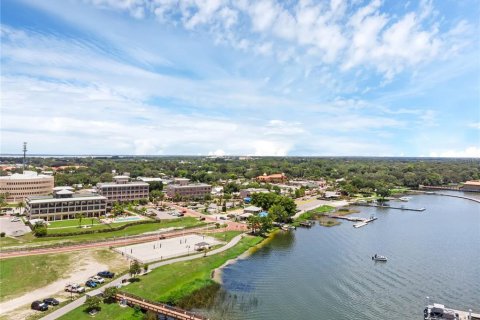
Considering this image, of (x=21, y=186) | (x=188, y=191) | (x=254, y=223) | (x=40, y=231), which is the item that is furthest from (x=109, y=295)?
(x=21, y=186)

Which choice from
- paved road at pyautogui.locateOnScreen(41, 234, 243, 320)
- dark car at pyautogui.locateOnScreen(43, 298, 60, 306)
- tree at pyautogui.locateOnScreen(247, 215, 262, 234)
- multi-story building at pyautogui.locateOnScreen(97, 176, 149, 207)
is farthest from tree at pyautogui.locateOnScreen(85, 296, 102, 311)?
multi-story building at pyautogui.locateOnScreen(97, 176, 149, 207)

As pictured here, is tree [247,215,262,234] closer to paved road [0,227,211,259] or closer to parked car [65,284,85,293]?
paved road [0,227,211,259]

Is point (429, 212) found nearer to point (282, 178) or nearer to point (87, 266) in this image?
point (282, 178)

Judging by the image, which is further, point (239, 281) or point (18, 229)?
point (18, 229)

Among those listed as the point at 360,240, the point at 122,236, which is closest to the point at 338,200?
the point at 360,240

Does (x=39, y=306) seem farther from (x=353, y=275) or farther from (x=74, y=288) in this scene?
(x=353, y=275)

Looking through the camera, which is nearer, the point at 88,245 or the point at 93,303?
the point at 93,303

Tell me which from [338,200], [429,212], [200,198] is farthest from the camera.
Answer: [338,200]
